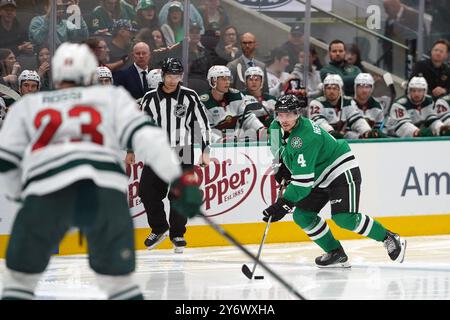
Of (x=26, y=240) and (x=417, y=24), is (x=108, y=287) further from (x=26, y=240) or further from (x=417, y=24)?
(x=417, y=24)

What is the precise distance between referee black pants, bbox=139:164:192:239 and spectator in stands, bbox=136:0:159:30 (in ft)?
4.27

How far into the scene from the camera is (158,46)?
896 cm

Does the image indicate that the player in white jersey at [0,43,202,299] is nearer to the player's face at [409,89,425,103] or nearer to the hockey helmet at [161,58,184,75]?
the hockey helmet at [161,58,184,75]

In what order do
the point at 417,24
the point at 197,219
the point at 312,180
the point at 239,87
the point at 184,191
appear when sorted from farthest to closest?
the point at 417,24, the point at 239,87, the point at 197,219, the point at 312,180, the point at 184,191

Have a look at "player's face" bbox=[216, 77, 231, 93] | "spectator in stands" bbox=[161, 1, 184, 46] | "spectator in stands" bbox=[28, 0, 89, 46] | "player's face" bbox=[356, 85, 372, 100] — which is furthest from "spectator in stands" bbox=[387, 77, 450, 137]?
"spectator in stands" bbox=[28, 0, 89, 46]

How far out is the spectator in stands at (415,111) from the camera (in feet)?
32.3

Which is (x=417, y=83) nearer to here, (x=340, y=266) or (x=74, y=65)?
(x=340, y=266)

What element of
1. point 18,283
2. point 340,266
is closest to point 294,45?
point 340,266

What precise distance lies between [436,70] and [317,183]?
333 centimetres

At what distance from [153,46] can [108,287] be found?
15.8ft

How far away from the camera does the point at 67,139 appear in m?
4.32

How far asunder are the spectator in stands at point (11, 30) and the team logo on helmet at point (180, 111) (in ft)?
4.01
